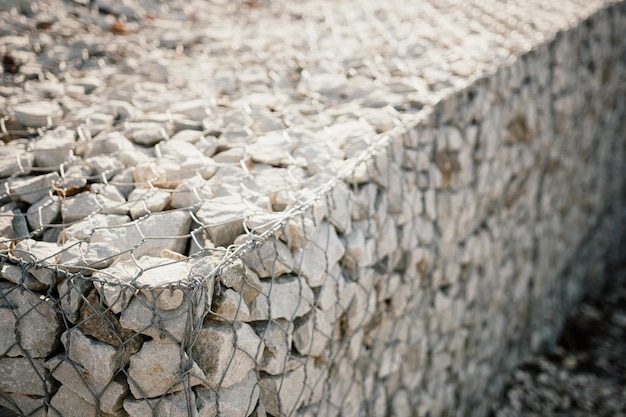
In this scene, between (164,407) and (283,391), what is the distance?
352 mm

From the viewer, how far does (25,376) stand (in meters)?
1.33

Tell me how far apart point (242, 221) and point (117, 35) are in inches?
70.2

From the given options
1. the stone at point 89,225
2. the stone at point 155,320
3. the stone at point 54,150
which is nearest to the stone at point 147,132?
the stone at point 54,150

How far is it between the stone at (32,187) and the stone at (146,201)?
0.25 metres

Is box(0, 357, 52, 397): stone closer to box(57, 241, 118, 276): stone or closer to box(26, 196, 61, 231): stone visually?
box(57, 241, 118, 276): stone

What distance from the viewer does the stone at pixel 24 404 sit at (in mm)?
1348

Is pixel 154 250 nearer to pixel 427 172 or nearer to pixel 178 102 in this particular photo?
pixel 178 102

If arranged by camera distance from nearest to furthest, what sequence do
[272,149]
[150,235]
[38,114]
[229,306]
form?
[229,306] → [150,235] → [272,149] → [38,114]

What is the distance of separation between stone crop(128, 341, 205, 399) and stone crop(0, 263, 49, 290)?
0.29 m

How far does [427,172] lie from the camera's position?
2.18 meters

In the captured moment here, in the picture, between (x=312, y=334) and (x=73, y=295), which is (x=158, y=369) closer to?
(x=73, y=295)

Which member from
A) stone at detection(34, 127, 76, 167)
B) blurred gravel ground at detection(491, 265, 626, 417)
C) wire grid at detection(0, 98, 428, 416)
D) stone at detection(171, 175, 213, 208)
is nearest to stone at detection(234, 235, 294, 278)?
wire grid at detection(0, 98, 428, 416)

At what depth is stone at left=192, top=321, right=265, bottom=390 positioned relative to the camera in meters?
1.31

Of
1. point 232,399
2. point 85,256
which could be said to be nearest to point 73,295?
point 85,256
